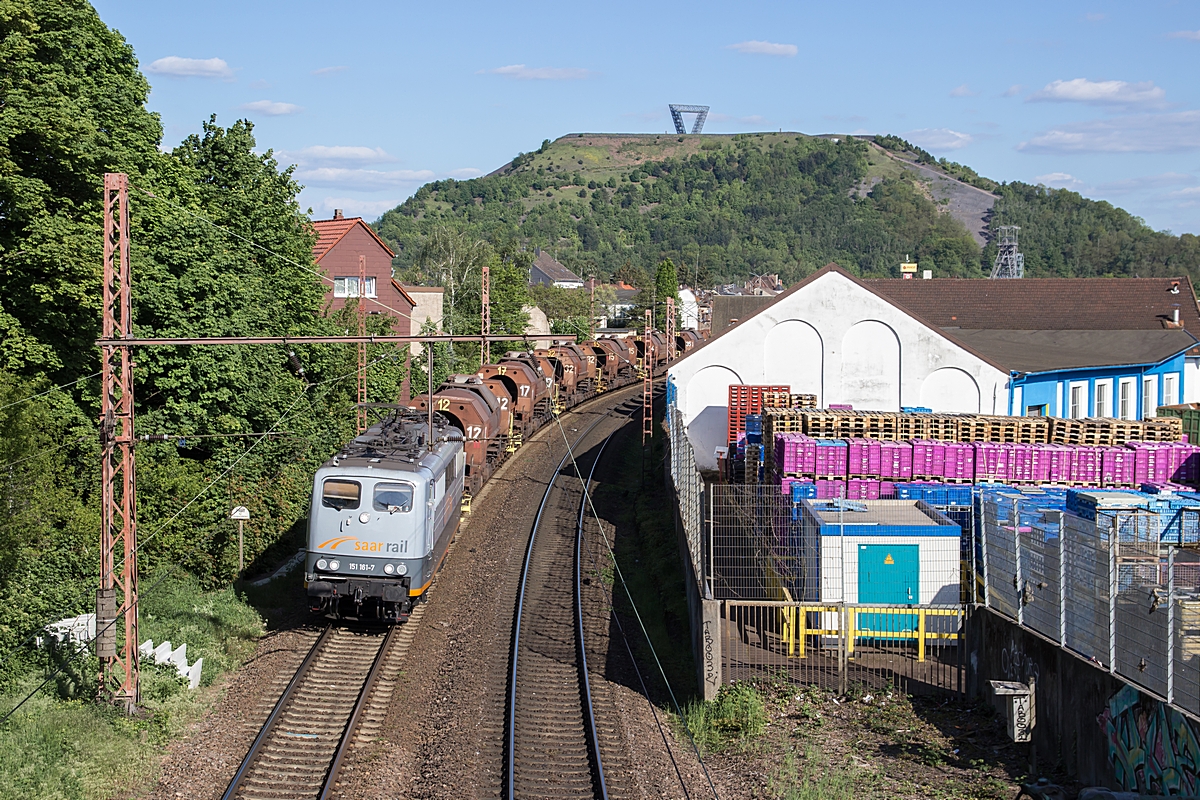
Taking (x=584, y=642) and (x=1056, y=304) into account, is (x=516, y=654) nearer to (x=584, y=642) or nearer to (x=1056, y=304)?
(x=584, y=642)

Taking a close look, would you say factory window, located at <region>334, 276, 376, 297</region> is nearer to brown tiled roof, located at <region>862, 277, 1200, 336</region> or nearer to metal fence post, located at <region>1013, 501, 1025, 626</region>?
brown tiled roof, located at <region>862, 277, 1200, 336</region>

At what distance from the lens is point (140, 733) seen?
13078 millimetres

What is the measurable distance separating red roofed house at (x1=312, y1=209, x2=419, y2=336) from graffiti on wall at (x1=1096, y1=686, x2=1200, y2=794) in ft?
137

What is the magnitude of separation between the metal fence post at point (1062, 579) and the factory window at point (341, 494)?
1054cm

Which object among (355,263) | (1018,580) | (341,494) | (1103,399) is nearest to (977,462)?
(1018,580)

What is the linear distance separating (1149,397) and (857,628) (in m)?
27.5

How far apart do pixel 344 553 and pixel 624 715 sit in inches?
216

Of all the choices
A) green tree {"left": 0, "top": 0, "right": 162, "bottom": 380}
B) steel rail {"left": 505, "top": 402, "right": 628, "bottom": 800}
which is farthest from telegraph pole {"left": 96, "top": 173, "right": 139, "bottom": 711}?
green tree {"left": 0, "top": 0, "right": 162, "bottom": 380}

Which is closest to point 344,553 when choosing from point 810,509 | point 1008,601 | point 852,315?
point 810,509

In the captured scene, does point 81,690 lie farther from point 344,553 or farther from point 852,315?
point 852,315

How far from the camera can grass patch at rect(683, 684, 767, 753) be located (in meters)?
13.5

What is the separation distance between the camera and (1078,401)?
1299 inches

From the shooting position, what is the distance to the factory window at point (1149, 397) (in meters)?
36.8

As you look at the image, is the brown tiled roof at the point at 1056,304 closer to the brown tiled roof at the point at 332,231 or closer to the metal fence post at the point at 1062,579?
the brown tiled roof at the point at 332,231
